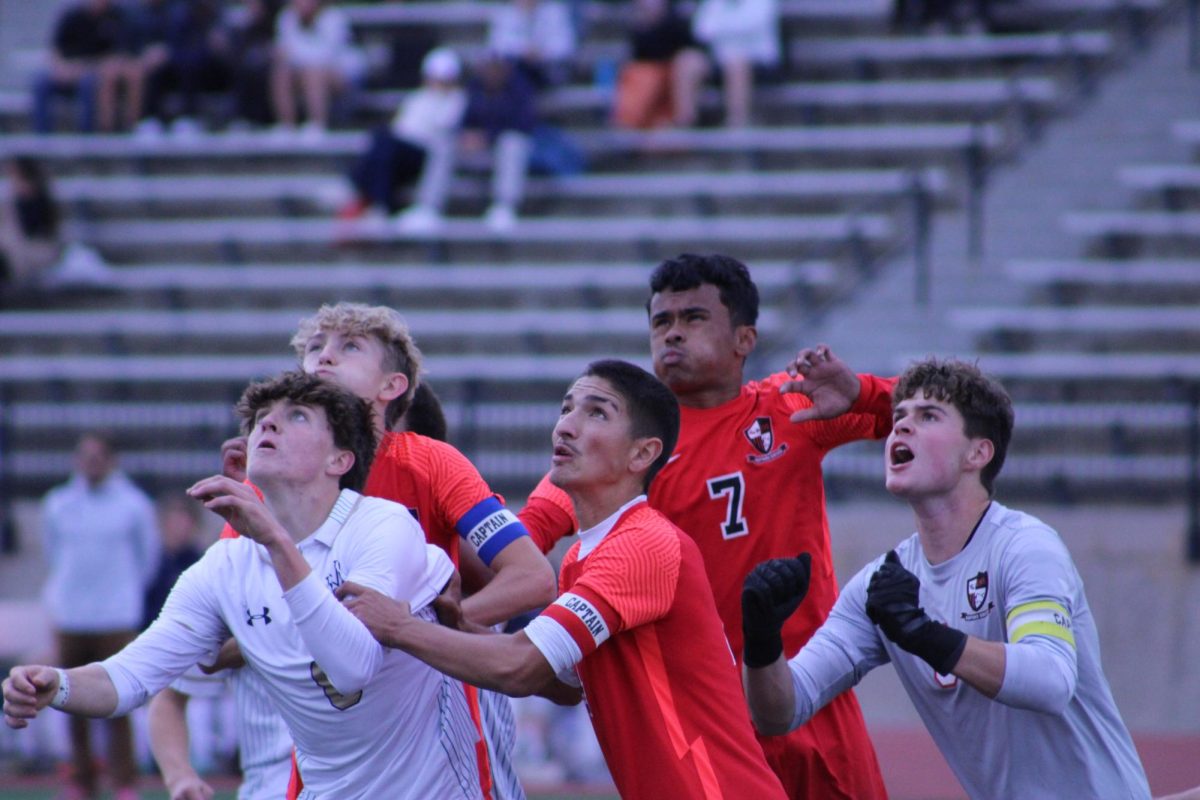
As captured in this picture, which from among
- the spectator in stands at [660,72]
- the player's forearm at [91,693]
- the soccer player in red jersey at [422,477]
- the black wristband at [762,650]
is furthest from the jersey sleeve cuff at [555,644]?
the spectator in stands at [660,72]

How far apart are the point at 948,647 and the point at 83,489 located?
766cm

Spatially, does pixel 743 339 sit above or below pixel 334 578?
above

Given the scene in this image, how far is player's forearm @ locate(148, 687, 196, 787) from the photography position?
17.2 ft

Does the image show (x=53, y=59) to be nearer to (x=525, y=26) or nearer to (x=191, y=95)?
(x=191, y=95)

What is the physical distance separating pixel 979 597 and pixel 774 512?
43.8 inches

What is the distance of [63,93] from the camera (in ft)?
56.3

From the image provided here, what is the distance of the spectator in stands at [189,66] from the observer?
55.4 ft

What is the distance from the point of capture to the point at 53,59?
56.1 feet

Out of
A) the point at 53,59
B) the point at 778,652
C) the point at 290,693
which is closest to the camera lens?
the point at 290,693

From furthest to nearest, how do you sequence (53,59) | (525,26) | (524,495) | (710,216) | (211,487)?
(53,59) < (525,26) < (710,216) < (524,495) < (211,487)

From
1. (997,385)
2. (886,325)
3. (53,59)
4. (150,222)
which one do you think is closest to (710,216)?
(886,325)

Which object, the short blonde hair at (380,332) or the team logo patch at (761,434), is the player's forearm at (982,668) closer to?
the team logo patch at (761,434)

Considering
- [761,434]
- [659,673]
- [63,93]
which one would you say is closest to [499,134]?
[63,93]

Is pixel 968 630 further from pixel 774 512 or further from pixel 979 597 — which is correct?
pixel 774 512
